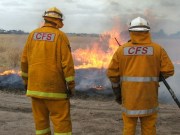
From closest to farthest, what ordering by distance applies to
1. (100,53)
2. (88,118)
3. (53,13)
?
(53,13)
(88,118)
(100,53)

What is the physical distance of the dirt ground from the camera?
24.0ft

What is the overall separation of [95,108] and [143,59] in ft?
14.8

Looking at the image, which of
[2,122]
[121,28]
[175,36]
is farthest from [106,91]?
[175,36]

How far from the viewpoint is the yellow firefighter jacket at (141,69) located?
16.6ft

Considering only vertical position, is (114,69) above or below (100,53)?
below

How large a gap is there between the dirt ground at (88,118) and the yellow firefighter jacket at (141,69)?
2033 mm

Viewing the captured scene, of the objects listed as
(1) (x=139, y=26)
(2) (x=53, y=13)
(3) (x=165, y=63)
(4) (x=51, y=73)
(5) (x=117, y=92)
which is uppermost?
(2) (x=53, y=13)

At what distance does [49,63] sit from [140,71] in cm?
138

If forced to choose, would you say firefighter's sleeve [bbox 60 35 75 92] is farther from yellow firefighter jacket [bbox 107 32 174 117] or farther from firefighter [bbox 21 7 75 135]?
yellow firefighter jacket [bbox 107 32 174 117]

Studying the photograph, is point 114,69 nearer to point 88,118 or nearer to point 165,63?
point 165,63

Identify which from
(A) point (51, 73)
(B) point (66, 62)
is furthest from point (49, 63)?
(B) point (66, 62)

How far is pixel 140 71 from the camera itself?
506cm

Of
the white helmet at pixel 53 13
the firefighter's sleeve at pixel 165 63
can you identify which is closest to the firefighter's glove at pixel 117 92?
the firefighter's sleeve at pixel 165 63

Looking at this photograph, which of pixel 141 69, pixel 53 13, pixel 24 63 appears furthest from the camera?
pixel 24 63
